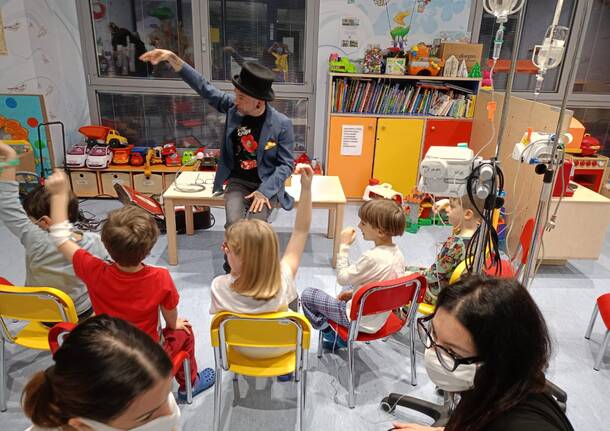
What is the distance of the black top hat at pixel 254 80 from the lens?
2.59 meters

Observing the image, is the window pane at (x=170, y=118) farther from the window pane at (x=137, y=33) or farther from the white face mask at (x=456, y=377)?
the white face mask at (x=456, y=377)

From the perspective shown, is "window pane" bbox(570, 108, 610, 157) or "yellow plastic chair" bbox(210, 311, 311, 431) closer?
"yellow plastic chair" bbox(210, 311, 311, 431)

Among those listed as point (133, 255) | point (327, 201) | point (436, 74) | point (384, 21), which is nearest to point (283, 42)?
point (384, 21)

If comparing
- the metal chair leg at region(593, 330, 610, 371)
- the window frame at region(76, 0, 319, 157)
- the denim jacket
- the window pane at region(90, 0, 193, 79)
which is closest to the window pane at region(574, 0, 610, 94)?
the window frame at region(76, 0, 319, 157)

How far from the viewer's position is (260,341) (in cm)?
171

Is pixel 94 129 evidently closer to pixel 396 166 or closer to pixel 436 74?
pixel 396 166

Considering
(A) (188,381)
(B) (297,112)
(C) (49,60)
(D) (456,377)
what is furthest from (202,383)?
(C) (49,60)

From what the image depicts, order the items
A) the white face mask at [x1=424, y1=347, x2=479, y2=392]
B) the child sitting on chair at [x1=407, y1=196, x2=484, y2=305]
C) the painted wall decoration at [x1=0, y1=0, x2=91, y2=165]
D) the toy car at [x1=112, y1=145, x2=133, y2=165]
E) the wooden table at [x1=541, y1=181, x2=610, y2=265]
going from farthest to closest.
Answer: the toy car at [x1=112, y1=145, x2=133, y2=165]
the painted wall decoration at [x1=0, y1=0, x2=91, y2=165]
the wooden table at [x1=541, y1=181, x2=610, y2=265]
the child sitting on chair at [x1=407, y1=196, x2=484, y2=305]
the white face mask at [x1=424, y1=347, x2=479, y2=392]

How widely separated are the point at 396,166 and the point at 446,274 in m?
2.42

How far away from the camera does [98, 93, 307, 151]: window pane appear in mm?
4996

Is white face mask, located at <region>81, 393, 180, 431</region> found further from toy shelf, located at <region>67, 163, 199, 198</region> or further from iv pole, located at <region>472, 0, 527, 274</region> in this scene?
toy shelf, located at <region>67, 163, 199, 198</region>

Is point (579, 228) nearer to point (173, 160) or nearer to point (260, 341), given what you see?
point (260, 341)

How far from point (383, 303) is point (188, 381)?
0.95 m

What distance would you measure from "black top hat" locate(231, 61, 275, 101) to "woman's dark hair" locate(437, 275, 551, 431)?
1.91 metres
